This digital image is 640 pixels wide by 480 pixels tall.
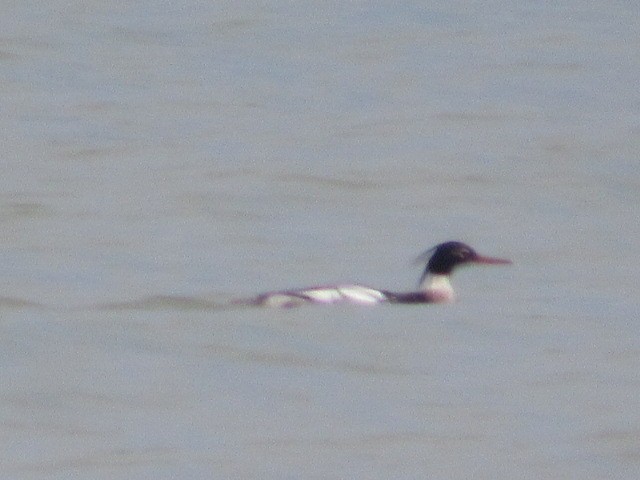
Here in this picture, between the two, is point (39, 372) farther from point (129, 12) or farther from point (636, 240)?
point (129, 12)

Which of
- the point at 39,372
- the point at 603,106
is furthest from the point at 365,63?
the point at 39,372

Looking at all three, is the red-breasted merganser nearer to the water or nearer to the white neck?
the white neck

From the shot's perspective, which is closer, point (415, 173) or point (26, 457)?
point (26, 457)

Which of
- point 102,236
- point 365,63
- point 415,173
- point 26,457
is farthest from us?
point 365,63

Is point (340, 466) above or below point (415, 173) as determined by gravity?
above

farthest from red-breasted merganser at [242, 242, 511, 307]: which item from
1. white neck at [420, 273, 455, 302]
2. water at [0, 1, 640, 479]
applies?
water at [0, 1, 640, 479]

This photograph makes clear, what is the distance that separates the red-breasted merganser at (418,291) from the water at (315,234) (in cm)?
17

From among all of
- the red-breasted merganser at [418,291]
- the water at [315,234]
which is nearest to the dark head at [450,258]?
the red-breasted merganser at [418,291]

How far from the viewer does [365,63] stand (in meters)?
25.1

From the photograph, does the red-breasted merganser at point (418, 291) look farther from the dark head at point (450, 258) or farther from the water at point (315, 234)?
the water at point (315, 234)

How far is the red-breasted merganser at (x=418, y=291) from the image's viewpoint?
48.3ft

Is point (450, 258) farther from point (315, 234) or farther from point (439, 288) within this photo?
point (315, 234)

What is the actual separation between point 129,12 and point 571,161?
27.7 feet

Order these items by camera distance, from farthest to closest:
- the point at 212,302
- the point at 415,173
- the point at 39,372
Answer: the point at 415,173 < the point at 212,302 < the point at 39,372
